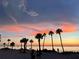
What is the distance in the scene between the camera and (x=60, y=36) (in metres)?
121

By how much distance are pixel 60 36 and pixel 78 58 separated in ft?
189

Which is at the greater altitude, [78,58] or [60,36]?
[60,36]

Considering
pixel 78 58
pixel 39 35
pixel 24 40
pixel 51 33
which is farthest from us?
pixel 51 33

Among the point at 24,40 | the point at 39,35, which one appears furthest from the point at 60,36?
the point at 24,40

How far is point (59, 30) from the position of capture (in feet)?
391

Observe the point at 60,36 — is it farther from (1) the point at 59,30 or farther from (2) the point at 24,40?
(2) the point at 24,40

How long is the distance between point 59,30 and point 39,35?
12.1 m

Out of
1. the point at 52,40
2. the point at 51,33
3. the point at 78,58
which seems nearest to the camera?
the point at 78,58

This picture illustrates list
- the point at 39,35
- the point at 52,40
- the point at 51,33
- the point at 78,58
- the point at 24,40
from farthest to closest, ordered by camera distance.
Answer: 1. the point at 52,40
2. the point at 51,33
3. the point at 24,40
4. the point at 39,35
5. the point at 78,58

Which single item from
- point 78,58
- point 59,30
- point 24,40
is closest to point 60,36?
point 59,30

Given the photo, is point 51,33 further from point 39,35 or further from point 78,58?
point 78,58

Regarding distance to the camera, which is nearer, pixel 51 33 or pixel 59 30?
pixel 59 30

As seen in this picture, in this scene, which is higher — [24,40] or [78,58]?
[24,40]

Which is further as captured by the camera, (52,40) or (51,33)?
(52,40)
